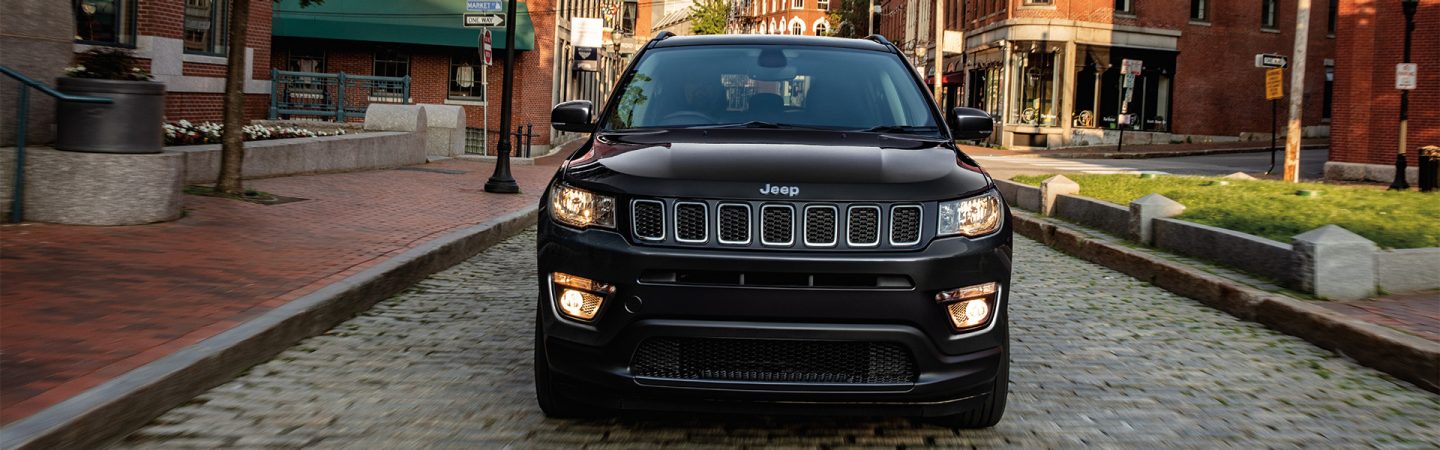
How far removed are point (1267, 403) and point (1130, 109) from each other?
4239cm

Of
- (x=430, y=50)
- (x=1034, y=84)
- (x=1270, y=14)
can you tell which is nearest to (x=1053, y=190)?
(x=430, y=50)

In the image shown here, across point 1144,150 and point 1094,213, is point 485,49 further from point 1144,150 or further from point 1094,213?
point 1144,150

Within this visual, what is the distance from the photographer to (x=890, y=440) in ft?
14.4

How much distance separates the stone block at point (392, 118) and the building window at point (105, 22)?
5043 mm

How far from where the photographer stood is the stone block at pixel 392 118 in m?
20.6

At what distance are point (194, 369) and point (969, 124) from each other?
3.44 metres

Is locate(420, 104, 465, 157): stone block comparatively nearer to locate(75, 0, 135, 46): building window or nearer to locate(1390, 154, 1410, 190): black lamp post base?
locate(75, 0, 135, 46): building window

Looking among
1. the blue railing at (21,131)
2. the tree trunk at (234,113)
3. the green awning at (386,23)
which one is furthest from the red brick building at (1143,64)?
the blue railing at (21,131)

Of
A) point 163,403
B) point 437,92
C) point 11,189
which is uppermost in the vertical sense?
point 437,92

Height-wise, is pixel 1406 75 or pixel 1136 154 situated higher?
pixel 1406 75

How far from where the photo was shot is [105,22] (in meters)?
14.8

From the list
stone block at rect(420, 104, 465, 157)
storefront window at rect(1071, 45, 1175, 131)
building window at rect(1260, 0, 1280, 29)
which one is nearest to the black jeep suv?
stone block at rect(420, 104, 465, 157)

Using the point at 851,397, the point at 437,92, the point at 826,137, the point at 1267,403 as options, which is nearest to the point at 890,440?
the point at 851,397

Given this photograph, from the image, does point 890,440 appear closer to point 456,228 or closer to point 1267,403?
point 1267,403
